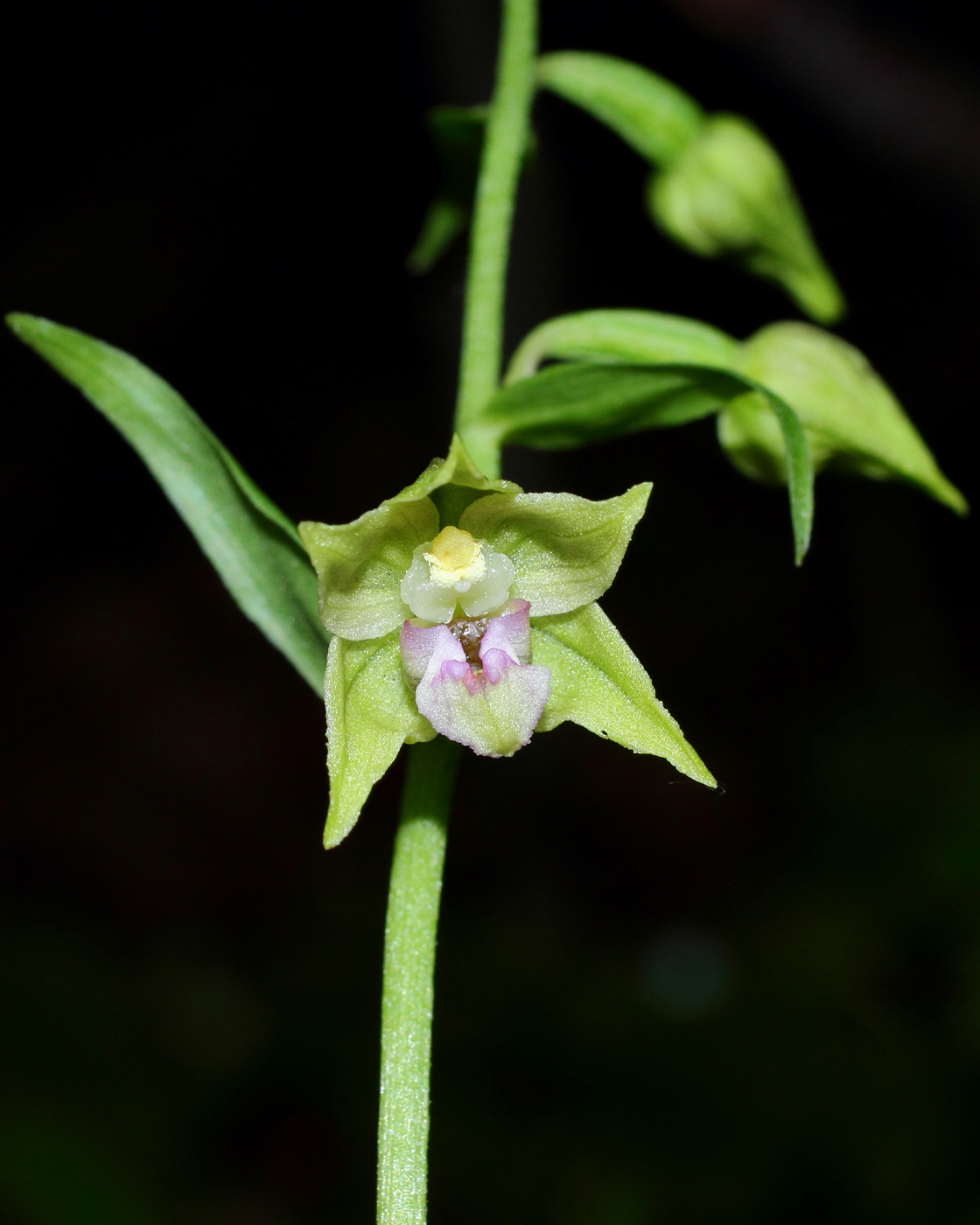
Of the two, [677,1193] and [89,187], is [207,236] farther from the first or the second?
[677,1193]

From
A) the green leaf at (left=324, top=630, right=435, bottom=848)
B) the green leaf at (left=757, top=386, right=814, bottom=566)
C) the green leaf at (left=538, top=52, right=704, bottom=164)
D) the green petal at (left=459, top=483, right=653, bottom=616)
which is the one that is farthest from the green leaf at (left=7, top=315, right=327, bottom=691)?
the green leaf at (left=538, top=52, right=704, bottom=164)

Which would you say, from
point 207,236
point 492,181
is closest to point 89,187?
point 207,236

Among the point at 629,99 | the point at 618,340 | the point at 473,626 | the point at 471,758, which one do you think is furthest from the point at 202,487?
the point at 471,758

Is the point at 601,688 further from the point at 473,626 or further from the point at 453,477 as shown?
the point at 453,477

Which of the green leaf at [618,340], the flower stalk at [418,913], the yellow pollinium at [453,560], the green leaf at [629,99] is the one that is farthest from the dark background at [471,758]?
the yellow pollinium at [453,560]

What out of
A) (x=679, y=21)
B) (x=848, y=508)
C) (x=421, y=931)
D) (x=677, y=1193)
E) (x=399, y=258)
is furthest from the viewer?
(x=399, y=258)

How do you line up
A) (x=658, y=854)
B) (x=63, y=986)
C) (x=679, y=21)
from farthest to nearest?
(x=658, y=854), (x=679, y=21), (x=63, y=986)

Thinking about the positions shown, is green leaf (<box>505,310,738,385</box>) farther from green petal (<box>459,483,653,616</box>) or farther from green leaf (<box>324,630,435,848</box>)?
green leaf (<box>324,630,435,848</box>)
